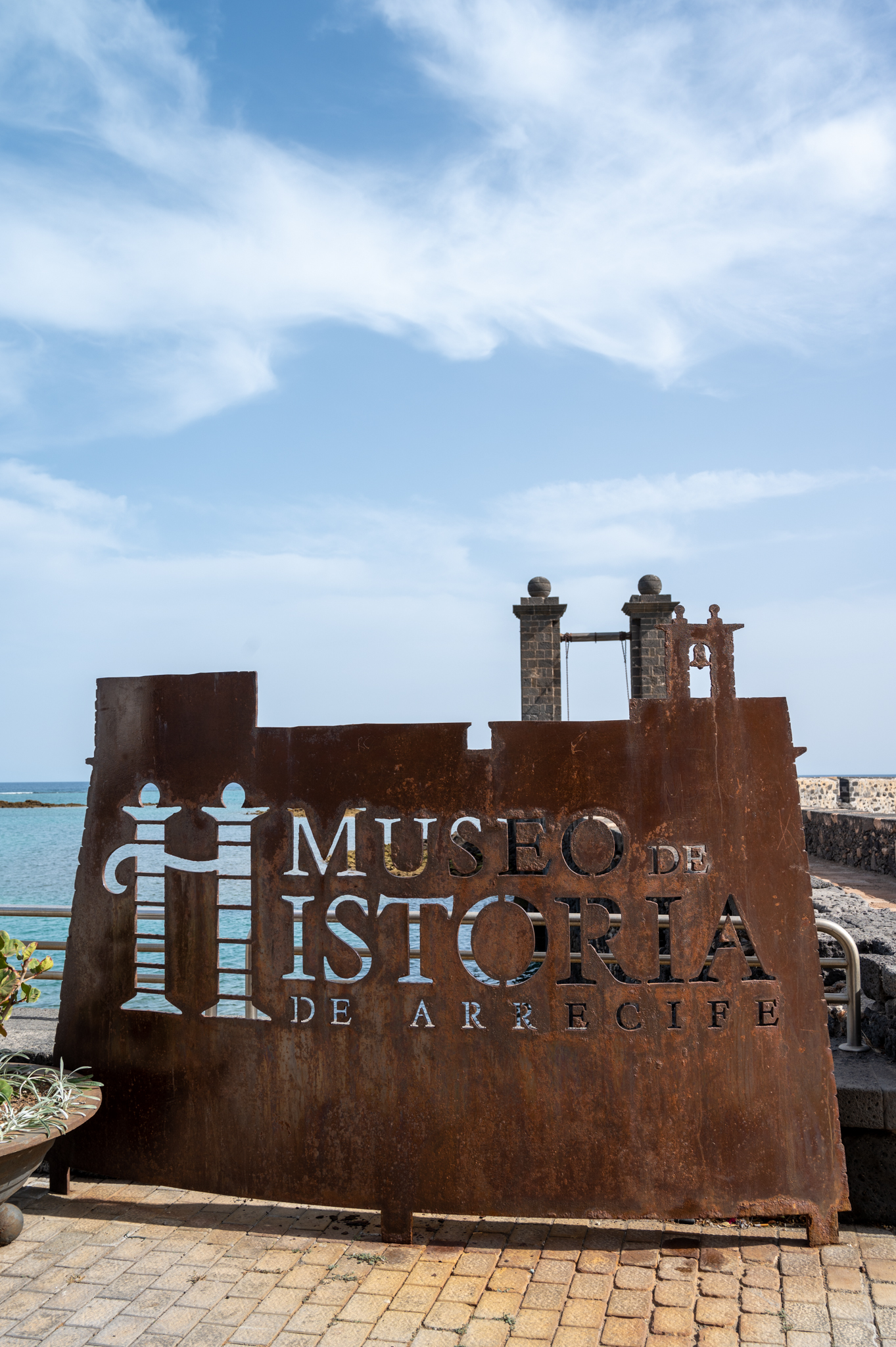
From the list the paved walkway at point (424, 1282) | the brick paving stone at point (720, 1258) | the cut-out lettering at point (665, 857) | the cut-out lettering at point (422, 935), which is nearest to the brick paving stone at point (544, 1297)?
the paved walkway at point (424, 1282)

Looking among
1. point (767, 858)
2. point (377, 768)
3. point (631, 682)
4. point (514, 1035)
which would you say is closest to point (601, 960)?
point (514, 1035)

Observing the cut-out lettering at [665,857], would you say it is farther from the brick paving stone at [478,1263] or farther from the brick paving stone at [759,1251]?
the brick paving stone at [478,1263]

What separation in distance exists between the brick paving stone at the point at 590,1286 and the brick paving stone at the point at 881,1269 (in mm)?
752

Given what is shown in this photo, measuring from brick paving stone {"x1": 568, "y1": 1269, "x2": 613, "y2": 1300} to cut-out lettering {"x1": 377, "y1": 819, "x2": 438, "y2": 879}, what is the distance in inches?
56.6

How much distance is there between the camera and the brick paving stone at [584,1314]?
119 inches

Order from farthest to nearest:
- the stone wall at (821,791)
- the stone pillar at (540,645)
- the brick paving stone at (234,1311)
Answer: the stone wall at (821,791)
the stone pillar at (540,645)
the brick paving stone at (234,1311)

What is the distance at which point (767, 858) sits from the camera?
140 inches

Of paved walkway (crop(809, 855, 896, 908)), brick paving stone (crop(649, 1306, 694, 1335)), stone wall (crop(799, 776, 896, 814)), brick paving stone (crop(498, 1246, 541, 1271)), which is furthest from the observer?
stone wall (crop(799, 776, 896, 814))

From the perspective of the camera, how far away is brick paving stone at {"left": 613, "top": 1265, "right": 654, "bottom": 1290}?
3.23m

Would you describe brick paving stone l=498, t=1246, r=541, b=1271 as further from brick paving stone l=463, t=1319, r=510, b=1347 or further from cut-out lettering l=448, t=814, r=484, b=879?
cut-out lettering l=448, t=814, r=484, b=879

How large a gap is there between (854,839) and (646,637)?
4.92m

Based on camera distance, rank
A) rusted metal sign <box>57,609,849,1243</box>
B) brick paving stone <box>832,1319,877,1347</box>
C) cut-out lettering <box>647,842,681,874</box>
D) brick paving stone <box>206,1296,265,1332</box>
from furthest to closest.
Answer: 1. cut-out lettering <box>647,842,681,874</box>
2. rusted metal sign <box>57,609,849,1243</box>
3. brick paving stone <box>206,1296,265,1332</box>
4. brick paving stone <box>832,1319,877,1347</box>

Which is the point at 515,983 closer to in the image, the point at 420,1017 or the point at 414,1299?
the point at 420,1017

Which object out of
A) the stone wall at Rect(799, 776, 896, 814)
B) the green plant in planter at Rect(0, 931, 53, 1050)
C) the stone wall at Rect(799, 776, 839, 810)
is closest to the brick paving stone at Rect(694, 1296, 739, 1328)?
the green plant in planter at Rect(0, 931, 53, 1050)
